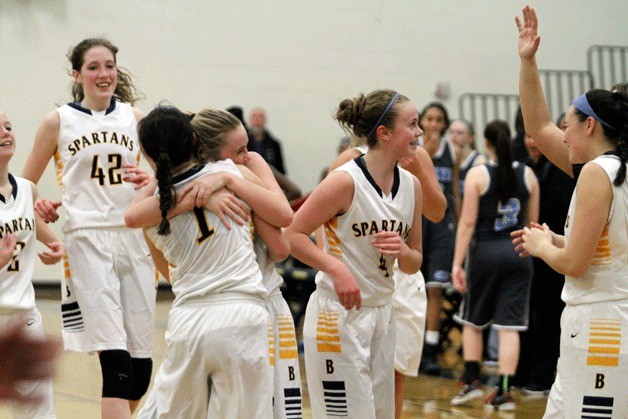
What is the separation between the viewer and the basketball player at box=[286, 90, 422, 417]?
12.9 ft

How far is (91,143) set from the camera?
484cm

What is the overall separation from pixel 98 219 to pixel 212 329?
175cm

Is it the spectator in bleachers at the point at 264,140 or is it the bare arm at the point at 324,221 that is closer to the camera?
the bare arm at the point at 324,221

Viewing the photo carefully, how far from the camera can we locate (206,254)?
132 inches

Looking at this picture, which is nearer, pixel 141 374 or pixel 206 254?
pixel 206 254

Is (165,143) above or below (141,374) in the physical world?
above

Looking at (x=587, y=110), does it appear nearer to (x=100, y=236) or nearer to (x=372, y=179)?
(x=372, y=179)

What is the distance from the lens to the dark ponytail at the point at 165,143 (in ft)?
10.8

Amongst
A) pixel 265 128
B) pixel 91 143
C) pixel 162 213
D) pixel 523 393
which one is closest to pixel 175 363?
pixel 162 213

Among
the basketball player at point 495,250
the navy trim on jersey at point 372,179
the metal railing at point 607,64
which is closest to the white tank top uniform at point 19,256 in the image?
the navy trim on jersey at point 372,179

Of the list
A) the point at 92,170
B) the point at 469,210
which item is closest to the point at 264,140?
the point at 469,210

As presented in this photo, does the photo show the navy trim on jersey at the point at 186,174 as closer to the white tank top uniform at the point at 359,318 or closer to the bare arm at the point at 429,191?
the white tank top uniform at the point at 359,318

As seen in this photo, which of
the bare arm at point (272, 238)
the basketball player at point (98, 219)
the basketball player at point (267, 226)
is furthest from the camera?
the basketball player at point (98, 219)

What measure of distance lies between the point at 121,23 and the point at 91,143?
752 centimetres
